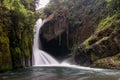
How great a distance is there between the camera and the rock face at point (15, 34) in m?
19.8

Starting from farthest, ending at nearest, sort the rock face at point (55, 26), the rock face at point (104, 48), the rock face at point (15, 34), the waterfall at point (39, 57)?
the rock face at point (55, 26), the waterfall at point (39, 57), the rock face at point (104, 48), the rock face at point (15, 34)

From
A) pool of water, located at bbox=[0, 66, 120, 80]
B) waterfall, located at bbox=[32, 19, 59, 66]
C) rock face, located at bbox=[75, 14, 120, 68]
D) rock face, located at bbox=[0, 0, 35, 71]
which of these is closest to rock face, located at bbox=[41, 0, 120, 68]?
rock face, located at bbox=[75, 14, 120, 68]

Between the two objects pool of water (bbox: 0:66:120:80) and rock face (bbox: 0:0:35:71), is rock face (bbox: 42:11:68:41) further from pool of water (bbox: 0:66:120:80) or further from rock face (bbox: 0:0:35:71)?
pool of water (bbox: 0:66:120:80)

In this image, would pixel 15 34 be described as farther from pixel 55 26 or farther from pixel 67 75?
pixel 55 26

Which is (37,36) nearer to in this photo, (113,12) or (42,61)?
(42,61)

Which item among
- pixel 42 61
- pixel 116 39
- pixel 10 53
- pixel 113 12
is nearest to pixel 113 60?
pixel 116 39

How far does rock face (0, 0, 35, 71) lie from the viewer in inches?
778

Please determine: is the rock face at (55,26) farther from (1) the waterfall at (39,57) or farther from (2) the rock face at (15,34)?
(2) the rock face at (15,34)

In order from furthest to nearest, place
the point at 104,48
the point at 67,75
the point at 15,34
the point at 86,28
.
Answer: the point at 86,28 → the point at 15,34 → the point at 104,48 → the point at 67,75

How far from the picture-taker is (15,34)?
76.4 ft

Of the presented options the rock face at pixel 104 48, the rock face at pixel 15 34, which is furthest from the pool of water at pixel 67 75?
the rock face at pixel 104 48

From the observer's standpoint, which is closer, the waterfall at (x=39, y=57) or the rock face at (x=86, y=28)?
the rock face at (x=86, y=28)

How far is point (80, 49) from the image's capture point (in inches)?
943

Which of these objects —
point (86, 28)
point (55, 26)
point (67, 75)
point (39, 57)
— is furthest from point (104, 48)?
point (55, 26)
